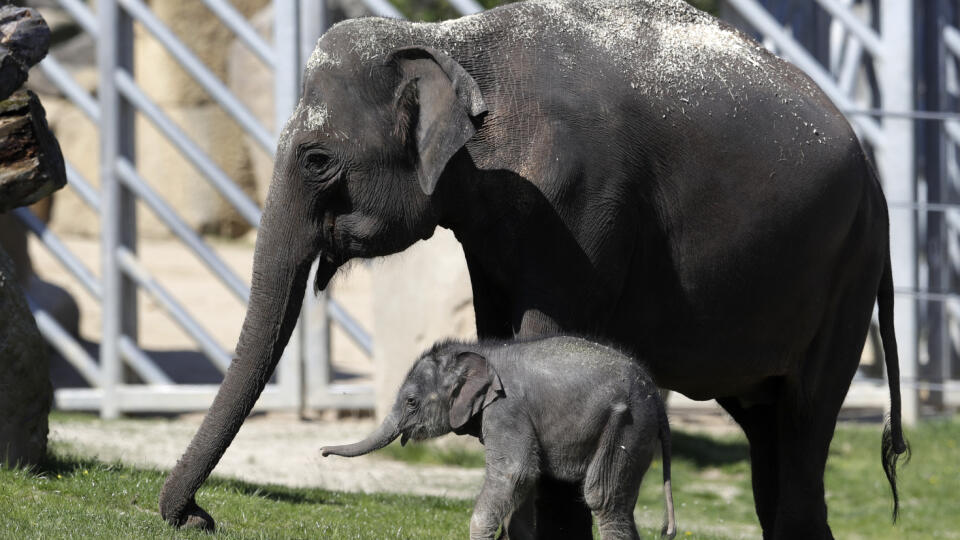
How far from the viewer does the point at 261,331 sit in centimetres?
517

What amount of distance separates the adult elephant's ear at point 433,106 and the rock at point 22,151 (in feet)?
7.78

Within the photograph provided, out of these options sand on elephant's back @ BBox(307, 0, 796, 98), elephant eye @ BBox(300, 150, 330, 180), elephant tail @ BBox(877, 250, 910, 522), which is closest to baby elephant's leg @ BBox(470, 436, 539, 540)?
elephant eye @ BBox(300, 150, 330, 180)

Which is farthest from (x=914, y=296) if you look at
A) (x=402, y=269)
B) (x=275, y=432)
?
(x=275, y=432)

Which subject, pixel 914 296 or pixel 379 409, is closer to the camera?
pixel 379 409

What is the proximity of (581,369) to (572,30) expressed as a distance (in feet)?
4.24

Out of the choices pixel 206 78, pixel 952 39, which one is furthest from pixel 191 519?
pixel 952 39

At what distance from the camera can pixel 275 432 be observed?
12.7m

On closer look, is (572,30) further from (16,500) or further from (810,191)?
(16,500)

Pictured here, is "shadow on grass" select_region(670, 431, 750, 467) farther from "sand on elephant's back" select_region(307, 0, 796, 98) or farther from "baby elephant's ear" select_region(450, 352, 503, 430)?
"baby elephant's ear" select_region(450, 352, 503, 430)

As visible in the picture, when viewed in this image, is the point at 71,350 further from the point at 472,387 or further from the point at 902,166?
the point at 472,387

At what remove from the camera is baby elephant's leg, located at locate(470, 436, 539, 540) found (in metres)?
4.68

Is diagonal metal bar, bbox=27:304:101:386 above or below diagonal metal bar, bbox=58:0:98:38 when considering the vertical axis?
below

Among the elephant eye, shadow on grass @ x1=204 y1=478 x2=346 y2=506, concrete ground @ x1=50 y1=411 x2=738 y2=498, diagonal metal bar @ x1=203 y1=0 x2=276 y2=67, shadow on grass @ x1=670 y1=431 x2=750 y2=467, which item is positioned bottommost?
shadow on grass @ x1=670 y1=431 x2=750 y2=467

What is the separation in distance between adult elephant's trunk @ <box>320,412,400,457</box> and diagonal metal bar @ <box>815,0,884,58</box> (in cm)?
937
